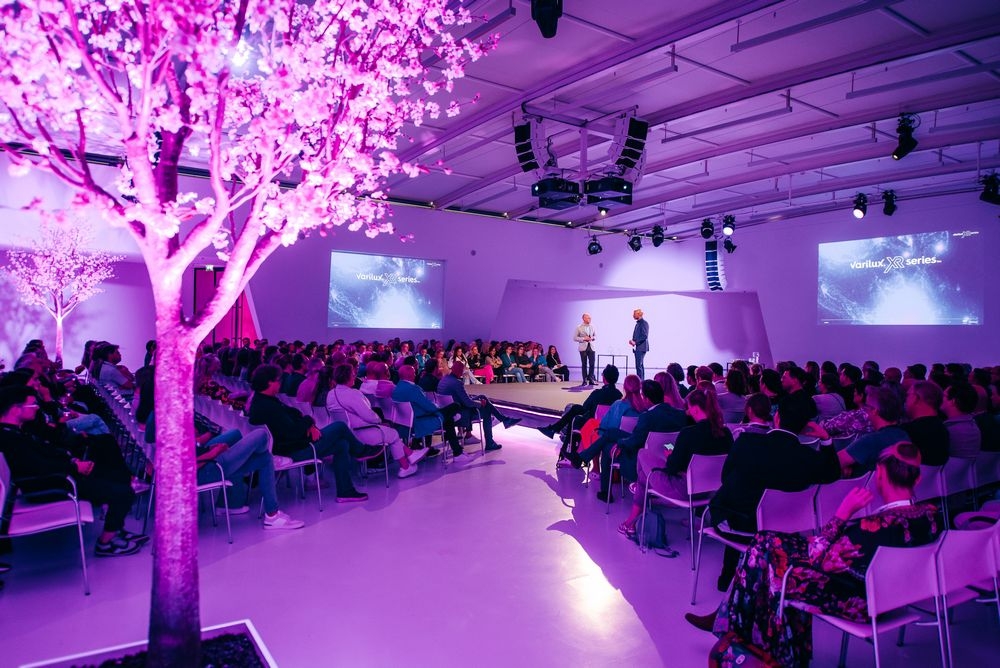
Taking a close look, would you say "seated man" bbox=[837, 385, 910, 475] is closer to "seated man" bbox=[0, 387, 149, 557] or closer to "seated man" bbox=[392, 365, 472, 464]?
"seated man" bbox=[392, 365, 472, 464]

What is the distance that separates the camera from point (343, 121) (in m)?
2.44

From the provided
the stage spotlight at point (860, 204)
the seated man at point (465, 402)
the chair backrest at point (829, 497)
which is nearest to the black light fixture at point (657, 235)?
the stage spotlight at point (860, 204)

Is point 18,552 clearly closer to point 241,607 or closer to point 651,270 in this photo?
point 241,607

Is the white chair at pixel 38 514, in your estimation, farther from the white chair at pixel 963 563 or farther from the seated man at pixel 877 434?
the seated man at pixel 877 434

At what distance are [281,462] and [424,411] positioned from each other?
204 cm

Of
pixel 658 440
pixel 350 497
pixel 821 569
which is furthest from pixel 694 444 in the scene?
pixel 350 497

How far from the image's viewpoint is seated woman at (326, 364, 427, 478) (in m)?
5.99

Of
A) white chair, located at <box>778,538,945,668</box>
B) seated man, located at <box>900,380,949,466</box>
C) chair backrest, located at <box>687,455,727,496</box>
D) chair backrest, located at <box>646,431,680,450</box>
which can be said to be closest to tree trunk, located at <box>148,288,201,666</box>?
white chair, located at <box>778,538,945,668</box>

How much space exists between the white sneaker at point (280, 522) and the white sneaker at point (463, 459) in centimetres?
263

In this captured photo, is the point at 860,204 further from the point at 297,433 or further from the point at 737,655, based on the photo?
the point at 737,655

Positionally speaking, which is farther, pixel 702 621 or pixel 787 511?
pixel 787 511

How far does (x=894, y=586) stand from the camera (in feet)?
8.09

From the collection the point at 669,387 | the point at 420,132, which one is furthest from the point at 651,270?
the point at 669,387

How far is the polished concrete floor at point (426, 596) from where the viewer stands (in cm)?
305
